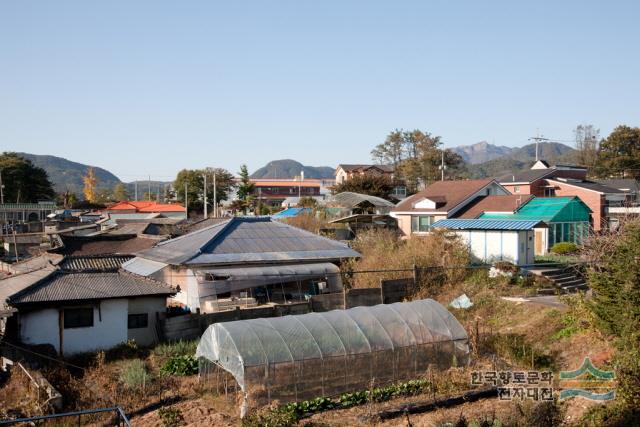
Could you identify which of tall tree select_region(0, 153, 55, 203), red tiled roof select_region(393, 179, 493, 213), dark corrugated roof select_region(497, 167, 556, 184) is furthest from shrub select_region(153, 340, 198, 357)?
tall tree select_region(0, 153, 55, 203)

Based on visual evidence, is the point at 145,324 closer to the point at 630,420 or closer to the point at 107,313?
the point at 107,313

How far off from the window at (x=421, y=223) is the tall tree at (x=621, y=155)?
4075 centimetres

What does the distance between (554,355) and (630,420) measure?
181 inches

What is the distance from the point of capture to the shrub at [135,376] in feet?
46.7

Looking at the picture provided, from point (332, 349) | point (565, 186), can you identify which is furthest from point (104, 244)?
point (565, 186)

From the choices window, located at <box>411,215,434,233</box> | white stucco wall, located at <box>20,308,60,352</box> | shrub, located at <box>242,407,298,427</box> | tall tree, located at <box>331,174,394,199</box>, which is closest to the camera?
shrub, located at <box>242,407,298,427</box>

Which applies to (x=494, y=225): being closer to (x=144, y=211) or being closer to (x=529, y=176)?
(x=529, y=176)

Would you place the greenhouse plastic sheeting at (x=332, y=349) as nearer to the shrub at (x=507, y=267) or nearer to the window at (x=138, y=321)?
the window at (x=138, y=321)

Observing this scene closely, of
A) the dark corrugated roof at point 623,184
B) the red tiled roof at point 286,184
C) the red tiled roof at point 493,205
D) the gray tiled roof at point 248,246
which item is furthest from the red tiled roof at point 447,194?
the red tiled roof at point 286,184

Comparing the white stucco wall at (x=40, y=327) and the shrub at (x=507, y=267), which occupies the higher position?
the shrub at (x=507, y=267)

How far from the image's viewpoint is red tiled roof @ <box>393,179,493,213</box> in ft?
115

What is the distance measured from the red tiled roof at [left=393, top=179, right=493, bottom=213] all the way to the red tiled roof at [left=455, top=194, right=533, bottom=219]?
2.48 feet

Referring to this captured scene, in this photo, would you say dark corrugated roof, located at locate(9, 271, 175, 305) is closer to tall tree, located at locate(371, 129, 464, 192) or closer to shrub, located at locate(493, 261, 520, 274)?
shrub, located at locate(493, 261, 520, 274)

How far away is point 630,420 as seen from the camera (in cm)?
1107
